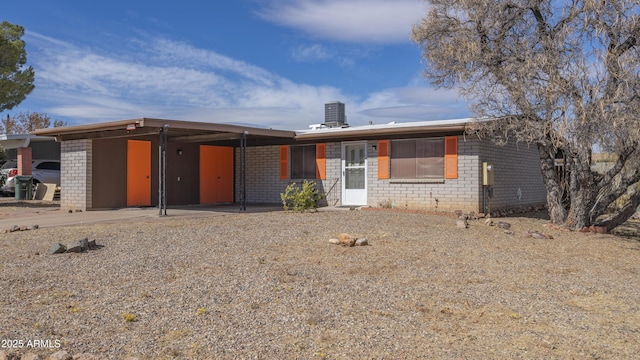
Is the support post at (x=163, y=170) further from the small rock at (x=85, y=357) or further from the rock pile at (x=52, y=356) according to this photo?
the small rock at (x=85, y=357)

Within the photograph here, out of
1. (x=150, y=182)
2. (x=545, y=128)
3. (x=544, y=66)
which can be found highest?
(x=544, y=66)

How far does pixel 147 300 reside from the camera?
5.56 m

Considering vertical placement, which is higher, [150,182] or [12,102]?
[12,102]

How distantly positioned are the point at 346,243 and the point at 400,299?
2932 millimetres

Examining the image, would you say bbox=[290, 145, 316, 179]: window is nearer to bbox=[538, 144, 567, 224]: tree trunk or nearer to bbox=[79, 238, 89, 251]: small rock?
bbox=[538, 144, 567, 224]: tree trunk

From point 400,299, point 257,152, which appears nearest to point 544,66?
point 400,299

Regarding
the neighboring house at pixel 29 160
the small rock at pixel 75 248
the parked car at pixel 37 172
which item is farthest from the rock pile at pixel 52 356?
the parked car at pixel 37 172

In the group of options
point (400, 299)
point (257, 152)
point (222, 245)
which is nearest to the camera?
point (400, 299)

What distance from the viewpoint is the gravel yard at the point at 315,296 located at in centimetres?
441

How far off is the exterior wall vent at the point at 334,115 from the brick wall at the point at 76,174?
8.51 meters

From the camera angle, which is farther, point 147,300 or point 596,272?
point 596,272

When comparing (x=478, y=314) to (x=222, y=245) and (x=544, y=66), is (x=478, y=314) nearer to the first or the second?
(x=222, y=245)

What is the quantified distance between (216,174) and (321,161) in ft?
13.9

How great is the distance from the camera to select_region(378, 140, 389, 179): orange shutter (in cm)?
1599
